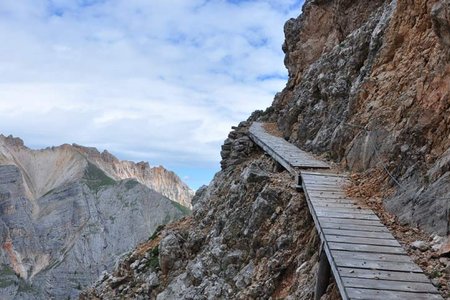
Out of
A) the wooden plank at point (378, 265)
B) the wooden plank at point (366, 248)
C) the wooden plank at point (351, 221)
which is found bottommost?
the wooden plank at point (378, 265)

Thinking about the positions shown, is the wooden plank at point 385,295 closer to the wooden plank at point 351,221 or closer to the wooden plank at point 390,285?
the wooden plank at point 390,285

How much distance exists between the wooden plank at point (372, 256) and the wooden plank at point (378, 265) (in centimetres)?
10

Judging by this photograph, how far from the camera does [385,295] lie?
606 cm

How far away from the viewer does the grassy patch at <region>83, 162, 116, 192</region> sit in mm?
174125

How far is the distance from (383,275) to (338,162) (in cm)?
790

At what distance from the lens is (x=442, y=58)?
32.8 ft

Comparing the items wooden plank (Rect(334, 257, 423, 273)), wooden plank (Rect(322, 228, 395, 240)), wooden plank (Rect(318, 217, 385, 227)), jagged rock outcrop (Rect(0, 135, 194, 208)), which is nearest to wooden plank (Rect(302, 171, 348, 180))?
wooden plank (Rect(318, 217, 385, 227))

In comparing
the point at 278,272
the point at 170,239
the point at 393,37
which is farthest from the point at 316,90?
the point at 278,272

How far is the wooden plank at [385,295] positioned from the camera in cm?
600

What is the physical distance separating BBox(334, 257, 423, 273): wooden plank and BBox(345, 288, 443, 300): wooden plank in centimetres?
68

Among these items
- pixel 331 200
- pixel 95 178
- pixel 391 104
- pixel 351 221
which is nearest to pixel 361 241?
pixel 351 221

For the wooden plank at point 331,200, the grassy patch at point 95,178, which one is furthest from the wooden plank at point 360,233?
the grassy patch at point 95,178

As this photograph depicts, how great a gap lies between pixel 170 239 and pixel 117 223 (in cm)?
14841

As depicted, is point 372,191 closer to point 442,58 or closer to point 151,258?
point 442,58
